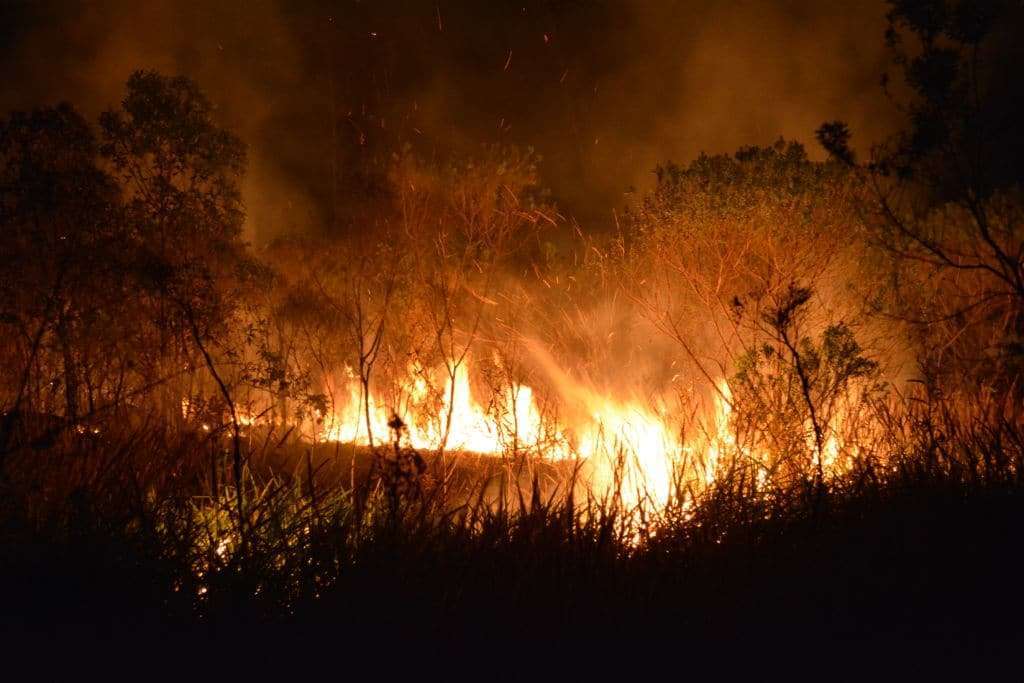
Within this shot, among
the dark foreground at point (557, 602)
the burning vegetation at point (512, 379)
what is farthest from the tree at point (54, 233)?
the dark foreground at point (557, 602)

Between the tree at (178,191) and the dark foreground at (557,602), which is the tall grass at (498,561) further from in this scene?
the tree at (178,191)

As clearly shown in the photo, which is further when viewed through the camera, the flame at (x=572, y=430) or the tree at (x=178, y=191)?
the tree at (x=178, y=191)

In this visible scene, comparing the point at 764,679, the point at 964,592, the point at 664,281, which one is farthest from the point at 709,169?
the point at 764,679

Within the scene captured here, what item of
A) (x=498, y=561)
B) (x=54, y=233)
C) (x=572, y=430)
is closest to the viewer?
(x=498, y=561)

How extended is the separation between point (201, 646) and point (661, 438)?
266 inches

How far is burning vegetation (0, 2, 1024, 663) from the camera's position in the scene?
4.83 m

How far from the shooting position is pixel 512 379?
12.0 metres

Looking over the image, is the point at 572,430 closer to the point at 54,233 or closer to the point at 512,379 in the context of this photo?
the point at 512,379

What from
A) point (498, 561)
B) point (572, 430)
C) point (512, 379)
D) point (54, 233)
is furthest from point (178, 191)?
point (498, 561)

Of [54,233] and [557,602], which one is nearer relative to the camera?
[557,602]

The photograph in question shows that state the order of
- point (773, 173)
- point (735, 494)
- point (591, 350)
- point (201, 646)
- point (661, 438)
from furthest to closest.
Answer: point (591, 350) < point (773, 173) < point (661, 438) < point (735, 494) < point (201, 646)

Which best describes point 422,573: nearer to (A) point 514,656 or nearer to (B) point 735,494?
(A) point 514,656

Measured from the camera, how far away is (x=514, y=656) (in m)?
4.02

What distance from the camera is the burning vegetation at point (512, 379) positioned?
4.83 meters
